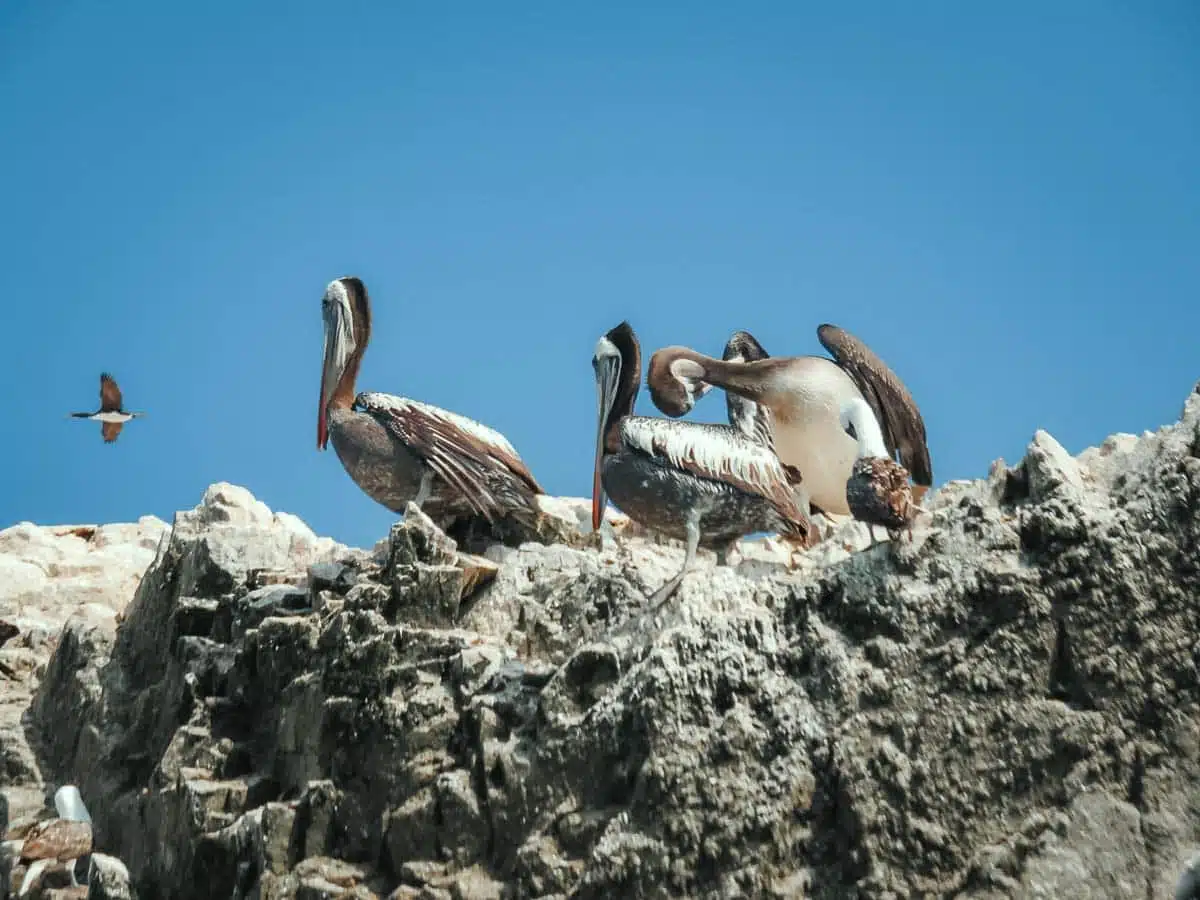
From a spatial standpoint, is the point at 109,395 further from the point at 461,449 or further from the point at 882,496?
the point at 882,496

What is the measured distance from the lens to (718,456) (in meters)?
12.0

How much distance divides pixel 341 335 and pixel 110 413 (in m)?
5.83

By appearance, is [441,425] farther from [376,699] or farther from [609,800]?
[609,800]

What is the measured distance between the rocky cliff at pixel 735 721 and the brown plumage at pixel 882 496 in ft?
0.68

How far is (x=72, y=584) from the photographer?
1623 centimetres

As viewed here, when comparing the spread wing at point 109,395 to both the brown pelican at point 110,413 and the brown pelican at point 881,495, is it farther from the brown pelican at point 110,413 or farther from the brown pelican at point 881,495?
the brown pelican at point 881,495

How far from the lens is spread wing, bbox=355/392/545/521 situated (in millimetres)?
13602

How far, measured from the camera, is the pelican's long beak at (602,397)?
43.3 feet

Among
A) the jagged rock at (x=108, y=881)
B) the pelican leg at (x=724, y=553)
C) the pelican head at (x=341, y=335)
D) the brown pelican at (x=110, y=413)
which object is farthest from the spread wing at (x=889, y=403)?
the brown pelican at (x=110, y=413)

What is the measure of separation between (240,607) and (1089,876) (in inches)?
261

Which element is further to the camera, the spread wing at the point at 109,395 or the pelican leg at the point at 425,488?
the spread wing at the point at 109,395

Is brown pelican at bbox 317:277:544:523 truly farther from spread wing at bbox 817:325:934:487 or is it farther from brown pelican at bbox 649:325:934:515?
spread wing at bbox 817:325:934:487

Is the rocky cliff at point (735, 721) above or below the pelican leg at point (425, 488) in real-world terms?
below

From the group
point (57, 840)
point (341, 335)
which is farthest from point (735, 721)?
point (341, 335)
